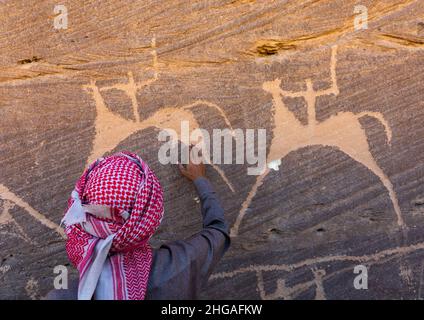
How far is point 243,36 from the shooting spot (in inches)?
105

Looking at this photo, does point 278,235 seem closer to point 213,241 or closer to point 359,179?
point 359,179

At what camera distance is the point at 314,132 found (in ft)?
8.91

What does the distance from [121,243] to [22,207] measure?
1.11 metres

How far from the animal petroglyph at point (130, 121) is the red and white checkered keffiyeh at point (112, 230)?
0.82m

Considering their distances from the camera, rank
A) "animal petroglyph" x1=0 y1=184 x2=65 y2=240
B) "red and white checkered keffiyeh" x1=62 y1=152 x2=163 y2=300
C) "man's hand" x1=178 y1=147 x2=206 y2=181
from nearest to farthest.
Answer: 1. "red and white checkered keffiyeh" x1=62 y1=152 x2=163 y2=300
2. "man's hand" x1=178 y1=147 x2=206 y2=181
3. "animal petroglyph" x1=0 y1=184 x2=65 y2=240

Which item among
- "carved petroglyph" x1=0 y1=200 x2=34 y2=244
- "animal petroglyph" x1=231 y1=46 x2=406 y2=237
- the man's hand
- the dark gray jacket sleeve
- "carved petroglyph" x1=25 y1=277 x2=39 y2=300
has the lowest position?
"carved petroglyph" x1=25 y1=277 x2=39 y2=300

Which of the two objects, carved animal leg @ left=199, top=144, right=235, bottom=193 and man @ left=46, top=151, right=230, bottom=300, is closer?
man @ left=46, top=151, right=230, bottom=300

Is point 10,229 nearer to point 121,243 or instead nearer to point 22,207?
point 22,207

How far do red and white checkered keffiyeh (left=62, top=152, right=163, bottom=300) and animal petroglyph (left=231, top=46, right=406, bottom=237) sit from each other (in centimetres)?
100

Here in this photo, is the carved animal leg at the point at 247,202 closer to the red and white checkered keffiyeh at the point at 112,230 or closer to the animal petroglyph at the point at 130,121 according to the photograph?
the animal petroglyph at the point at 130,121

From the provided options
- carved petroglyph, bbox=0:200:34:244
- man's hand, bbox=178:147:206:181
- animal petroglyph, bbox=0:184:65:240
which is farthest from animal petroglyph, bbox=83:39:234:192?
carved petroglyph, bbox=0:200:34:244

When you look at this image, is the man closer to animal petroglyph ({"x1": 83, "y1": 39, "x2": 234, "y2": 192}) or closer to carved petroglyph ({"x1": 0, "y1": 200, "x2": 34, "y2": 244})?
animal petroglyph ({"x1": 83, "y1": 39, "x2": 234, "y2": 192})

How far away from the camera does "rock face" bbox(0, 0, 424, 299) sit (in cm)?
266

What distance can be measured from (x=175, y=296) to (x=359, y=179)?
1208 millimetres
